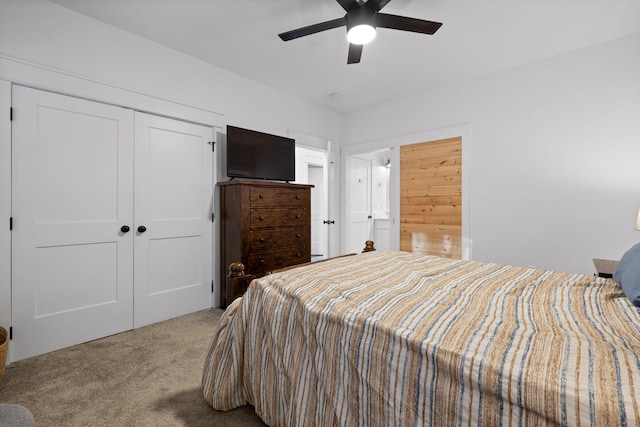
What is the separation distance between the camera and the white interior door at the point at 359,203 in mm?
5084

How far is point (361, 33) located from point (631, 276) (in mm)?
1935

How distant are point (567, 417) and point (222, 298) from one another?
3.13 m

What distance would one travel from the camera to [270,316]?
132 centimetres

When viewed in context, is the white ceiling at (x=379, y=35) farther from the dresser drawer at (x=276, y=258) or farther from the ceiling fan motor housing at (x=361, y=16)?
the dresser drawer at (x=276, y=258)

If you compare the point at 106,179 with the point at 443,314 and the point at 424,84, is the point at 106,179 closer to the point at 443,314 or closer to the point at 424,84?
the point at 443,314

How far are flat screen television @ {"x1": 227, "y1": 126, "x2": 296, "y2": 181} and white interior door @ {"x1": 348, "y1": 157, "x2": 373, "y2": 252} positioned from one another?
1.46 metres

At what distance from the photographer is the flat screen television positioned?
319cm

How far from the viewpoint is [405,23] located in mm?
1971

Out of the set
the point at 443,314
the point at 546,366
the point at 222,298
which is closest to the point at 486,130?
the point at 443,314

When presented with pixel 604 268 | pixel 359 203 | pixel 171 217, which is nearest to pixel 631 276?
pixel 604 268

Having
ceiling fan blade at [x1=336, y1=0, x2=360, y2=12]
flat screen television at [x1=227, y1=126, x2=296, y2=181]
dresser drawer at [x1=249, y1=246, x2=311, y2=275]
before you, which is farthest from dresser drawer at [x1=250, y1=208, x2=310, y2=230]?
ceiling fan blade at [x1=336, y1=0, x2=360, y2=12]

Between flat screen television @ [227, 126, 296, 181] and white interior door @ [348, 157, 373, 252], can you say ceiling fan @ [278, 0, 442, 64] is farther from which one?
white interior door @ [348, 157, 373, 252]

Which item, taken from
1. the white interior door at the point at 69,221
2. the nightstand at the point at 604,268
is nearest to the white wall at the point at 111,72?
the white interior door at the point at 69,221

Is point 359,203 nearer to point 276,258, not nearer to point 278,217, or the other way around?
Answer: point 278,217
